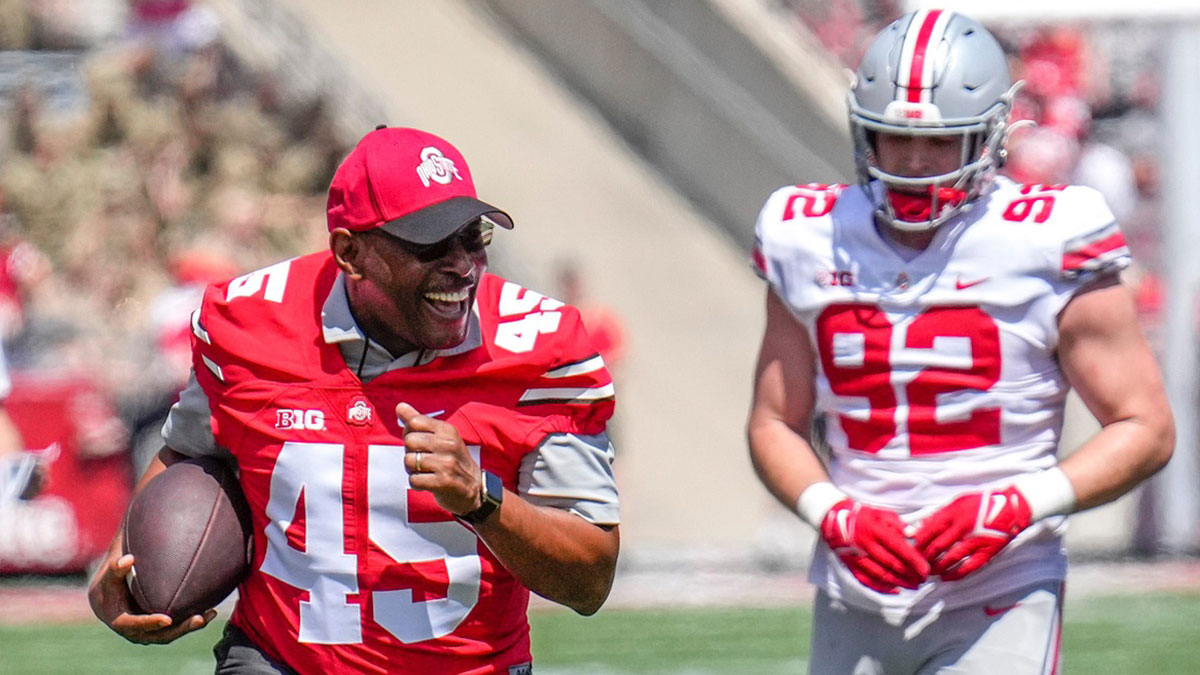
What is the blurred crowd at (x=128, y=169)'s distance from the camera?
10.1 metres

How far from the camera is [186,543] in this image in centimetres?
327

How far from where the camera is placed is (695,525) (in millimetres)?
11195

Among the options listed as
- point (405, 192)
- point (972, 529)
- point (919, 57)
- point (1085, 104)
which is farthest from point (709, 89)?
point (405, 192)

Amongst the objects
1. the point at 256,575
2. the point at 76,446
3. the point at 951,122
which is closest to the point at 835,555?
the point at 951,122

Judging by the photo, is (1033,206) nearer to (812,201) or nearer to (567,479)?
(812,201)

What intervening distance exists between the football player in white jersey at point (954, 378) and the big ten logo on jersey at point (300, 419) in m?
0.91

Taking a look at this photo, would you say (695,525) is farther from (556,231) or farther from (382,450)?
(382,450)

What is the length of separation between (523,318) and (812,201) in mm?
723

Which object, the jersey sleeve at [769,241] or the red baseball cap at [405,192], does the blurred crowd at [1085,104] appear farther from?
the red baseball cap at [405,192]

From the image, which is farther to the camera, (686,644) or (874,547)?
(686,644)

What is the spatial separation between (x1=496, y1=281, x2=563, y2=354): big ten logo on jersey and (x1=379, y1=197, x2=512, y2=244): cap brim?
0.20m

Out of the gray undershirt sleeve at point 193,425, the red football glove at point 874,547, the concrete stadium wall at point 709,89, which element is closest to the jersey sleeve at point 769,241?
the red football glove at point 874,547

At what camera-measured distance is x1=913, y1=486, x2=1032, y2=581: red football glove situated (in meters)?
3.37

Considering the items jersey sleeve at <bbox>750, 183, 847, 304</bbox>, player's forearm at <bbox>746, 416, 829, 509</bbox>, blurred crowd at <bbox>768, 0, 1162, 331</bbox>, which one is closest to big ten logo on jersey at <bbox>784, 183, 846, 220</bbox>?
jersey sleeve at <bbox>750, 183, 847, 304</bbox>
